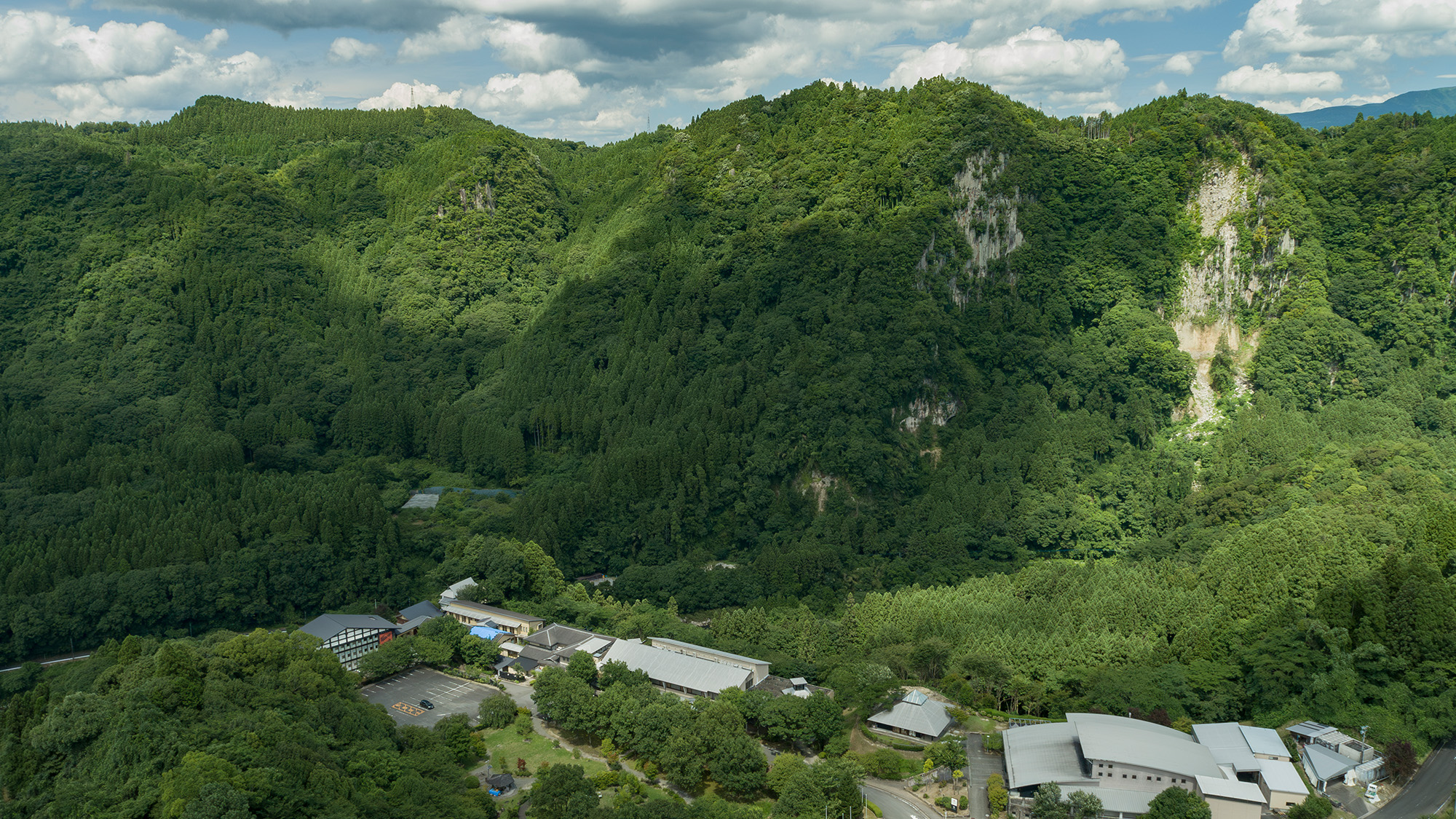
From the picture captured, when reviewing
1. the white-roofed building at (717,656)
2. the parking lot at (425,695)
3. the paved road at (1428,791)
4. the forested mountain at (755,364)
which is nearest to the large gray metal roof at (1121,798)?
the paved road at (1428,791)

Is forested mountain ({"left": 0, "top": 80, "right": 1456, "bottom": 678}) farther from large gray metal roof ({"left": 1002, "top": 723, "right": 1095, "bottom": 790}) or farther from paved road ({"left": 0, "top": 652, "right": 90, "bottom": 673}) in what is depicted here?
large gray metal roof ({"left": 1002, "top": 723, "right": 1095, "bottom": 790})

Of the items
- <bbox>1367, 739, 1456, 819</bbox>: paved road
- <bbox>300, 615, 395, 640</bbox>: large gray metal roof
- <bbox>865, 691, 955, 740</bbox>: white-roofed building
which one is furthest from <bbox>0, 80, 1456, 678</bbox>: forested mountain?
<bbox>865, 691, 955, 740</bbox>: white-roofed building

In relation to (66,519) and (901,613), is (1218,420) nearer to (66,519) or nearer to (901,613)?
(901,613)

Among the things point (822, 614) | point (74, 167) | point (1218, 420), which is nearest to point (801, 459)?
point (822, 614)

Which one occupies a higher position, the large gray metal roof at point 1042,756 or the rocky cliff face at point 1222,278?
the rocky cliff face at point 1222,278

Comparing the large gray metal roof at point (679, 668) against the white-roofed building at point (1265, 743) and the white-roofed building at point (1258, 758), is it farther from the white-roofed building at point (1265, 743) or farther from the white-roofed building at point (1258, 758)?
the white-roofed building at point (1265, 743)
